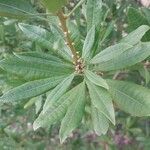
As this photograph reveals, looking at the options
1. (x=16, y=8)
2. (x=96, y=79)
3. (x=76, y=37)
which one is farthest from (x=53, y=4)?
(x=76, y=37)

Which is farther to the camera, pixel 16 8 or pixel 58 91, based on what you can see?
pixel 58 91

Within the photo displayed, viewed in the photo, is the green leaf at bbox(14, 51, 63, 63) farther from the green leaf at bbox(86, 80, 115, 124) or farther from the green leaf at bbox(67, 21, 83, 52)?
the green leaf at bbox(86, 80, 115, 124)

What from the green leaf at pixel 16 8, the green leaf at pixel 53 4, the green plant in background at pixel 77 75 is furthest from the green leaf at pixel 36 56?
the green leaf at pixel 53 4

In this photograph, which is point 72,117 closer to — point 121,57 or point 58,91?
point 58,91

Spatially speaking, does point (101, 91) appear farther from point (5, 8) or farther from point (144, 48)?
point (5, 8)

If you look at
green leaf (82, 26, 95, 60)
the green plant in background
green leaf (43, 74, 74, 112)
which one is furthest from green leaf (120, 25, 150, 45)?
green leaf (43, 74, 74, 112)

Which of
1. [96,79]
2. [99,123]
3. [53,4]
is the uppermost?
[53,4]
